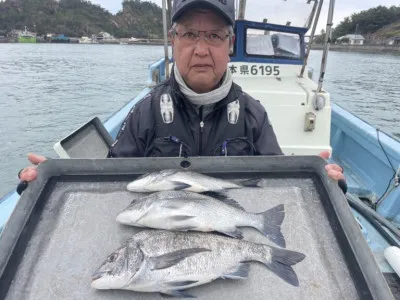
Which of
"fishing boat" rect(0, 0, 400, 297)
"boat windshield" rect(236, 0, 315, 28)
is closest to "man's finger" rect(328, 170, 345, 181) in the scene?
"fishing boat" rect(0, 0, 400, 297)

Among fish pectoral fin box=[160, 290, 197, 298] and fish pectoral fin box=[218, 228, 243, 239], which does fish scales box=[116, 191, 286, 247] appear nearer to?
fish pectoral fin box=[218, 228, 243, 239]

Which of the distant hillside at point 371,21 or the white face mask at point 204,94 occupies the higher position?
the distant hillside at point 371,21

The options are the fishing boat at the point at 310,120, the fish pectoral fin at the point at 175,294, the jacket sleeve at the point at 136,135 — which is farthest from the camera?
the fishing boat at the point at 310,120

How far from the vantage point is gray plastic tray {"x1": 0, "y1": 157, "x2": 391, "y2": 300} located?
140 cm

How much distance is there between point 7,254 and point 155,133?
1.33 meters

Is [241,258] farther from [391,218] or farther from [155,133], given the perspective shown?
[391,218]

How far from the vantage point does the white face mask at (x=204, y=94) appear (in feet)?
7.72

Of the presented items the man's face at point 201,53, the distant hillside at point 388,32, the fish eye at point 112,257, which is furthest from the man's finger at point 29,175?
the distant hillside at point 388,32

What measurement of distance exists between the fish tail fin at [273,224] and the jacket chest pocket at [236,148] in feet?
2.50

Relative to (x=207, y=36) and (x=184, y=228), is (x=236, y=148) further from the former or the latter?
(x=184, y=228)

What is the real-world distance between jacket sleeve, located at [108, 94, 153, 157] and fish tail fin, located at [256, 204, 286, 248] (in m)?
1.20

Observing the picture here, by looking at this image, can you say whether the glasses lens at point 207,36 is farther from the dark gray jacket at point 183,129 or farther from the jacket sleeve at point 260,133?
the jacket sleeve at point 260,133

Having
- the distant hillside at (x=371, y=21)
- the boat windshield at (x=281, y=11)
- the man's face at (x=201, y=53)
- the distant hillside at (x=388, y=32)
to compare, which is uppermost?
the distant hillside at (x=371, y=21)

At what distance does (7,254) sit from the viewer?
1468mm
